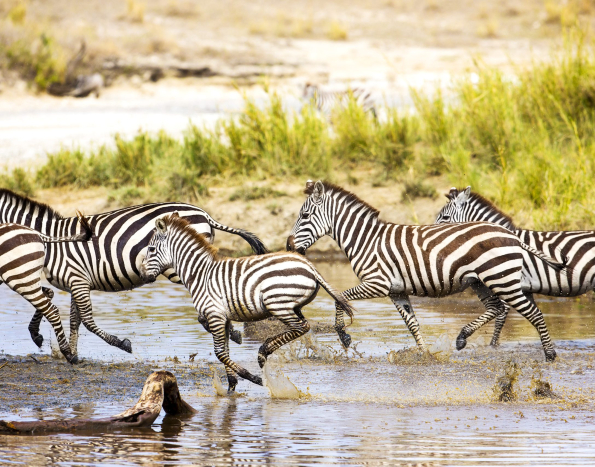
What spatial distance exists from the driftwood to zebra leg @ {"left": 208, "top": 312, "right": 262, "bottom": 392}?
0.73m

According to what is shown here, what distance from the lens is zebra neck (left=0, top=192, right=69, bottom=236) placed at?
28.8 ft

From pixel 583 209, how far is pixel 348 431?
25.4 feet

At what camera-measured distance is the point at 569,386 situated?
23.3ft

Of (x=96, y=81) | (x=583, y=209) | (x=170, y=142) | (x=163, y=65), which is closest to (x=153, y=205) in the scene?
(x=583, y=209)

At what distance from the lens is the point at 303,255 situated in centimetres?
809

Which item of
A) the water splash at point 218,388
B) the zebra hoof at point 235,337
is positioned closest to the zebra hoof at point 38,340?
the zebra hoof at point 235,337

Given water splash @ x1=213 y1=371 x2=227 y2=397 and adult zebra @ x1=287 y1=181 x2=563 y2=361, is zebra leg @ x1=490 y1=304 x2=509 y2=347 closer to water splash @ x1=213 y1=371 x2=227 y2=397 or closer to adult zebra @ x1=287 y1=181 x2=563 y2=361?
adult zebra @ x1=287 y1=181 x2=563 y2=361

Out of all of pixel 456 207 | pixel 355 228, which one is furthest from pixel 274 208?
pixel 355 228

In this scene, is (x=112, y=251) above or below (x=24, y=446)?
above

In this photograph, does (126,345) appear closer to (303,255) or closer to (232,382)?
(232,382)

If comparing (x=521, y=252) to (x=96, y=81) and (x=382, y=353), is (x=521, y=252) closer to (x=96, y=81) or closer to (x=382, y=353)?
(x=382, y=353)

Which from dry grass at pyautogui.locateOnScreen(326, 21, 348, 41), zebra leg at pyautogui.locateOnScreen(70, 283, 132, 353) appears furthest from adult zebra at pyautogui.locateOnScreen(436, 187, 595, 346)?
dry grass at pyautogui.locateOnScreen(326, 21, 348, 41)

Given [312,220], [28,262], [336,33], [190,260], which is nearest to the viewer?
[190,260]

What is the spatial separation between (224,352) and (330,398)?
946mm
